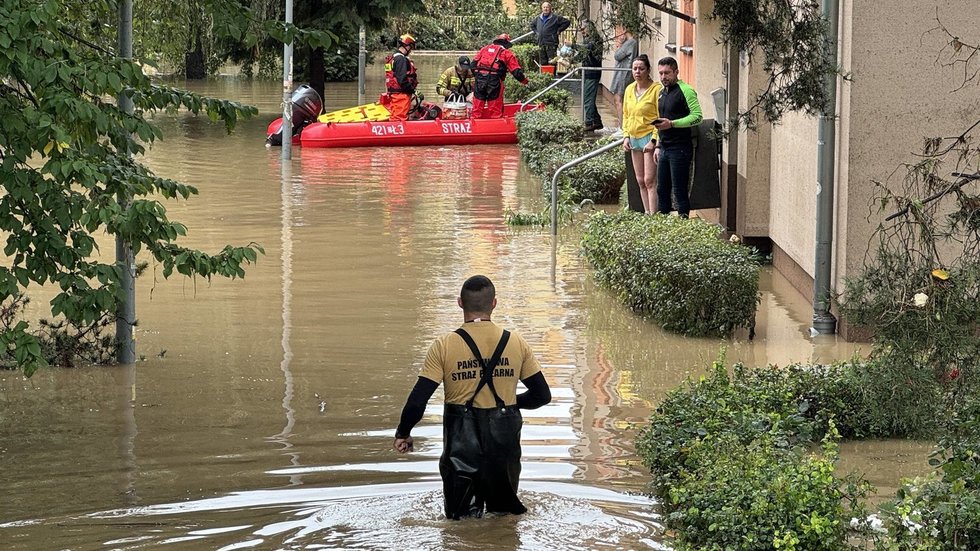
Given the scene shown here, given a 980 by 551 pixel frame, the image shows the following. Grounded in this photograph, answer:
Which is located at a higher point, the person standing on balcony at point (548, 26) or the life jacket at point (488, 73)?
the person standing on balcony at point (548, 26)

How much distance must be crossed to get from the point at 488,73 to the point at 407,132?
1.71 m

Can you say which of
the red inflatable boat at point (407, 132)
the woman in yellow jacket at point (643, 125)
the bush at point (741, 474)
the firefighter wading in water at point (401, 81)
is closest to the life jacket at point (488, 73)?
the red inflatable boat at point (407, 132)

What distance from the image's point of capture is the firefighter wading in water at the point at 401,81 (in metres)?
25.0

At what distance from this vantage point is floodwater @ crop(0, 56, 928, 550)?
706cm

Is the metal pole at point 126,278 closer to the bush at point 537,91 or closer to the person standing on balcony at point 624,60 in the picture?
the person standing on balcony at point 624,60

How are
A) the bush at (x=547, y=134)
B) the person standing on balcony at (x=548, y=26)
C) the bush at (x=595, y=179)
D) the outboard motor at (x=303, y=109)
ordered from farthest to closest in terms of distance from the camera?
the person standing on balcony at (x=548, y=26)
the outboard motor at (x=303, y=109)
the bush at (x=547, y=134)
the bush at (x=595, y=179)

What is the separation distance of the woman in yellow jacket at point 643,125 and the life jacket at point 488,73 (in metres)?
9.77

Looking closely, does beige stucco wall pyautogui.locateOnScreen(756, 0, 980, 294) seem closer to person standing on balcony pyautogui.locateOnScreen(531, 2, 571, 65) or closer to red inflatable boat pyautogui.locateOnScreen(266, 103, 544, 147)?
red inflatable boat pyautogui.locateOnScreen(266, 103, 544, 147)

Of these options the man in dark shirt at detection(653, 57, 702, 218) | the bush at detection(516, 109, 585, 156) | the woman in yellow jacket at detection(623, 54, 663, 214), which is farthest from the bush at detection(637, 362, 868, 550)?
the bush at detection(516, 109, 585, 156)

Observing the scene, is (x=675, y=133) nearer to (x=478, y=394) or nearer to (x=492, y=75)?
(x=478, y=394)

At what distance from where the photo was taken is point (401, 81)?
25297 millimetres

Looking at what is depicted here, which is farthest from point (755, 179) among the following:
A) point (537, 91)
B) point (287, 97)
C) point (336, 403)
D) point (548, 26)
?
point (548, 26)

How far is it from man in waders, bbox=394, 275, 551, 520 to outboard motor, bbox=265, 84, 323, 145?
19403 mm

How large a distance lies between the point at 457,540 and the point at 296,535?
775 millimetres
